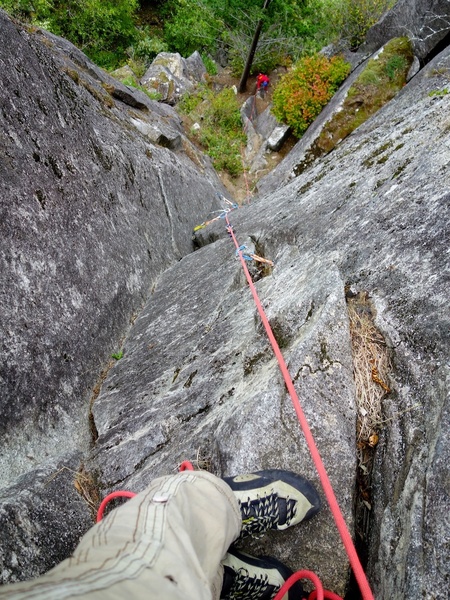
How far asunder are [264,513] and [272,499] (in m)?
0.14

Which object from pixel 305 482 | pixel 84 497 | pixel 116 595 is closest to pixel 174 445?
pixel 84 497

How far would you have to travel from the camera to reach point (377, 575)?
224 centimetres

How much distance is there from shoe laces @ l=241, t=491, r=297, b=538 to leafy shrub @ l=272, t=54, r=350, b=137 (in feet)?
45.2

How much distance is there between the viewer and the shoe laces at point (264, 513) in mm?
2375

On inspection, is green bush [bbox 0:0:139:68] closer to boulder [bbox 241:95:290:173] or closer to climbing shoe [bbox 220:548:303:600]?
boulder [bbox 241:95:290:173]

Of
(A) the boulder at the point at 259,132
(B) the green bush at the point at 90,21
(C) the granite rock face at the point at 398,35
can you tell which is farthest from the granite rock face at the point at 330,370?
(B) the green bush at the point at 90,21

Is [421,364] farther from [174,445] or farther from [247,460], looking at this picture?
[174,445]

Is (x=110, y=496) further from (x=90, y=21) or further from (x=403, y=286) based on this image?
(x=90, y=21)

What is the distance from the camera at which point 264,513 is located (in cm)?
243

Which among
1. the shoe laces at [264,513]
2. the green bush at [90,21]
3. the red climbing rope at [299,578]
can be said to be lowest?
the red climbing rope at [299,578]

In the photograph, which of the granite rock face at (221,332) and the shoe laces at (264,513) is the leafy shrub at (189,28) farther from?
the shoe laces at (264,513)

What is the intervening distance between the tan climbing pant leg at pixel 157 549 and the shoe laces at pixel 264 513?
13 centimetres

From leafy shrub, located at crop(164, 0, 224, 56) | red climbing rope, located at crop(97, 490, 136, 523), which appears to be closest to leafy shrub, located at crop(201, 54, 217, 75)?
leafy shrub, located at crop(164, 0, 224, 56)

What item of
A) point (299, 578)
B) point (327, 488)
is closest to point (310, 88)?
point (327, 488)
